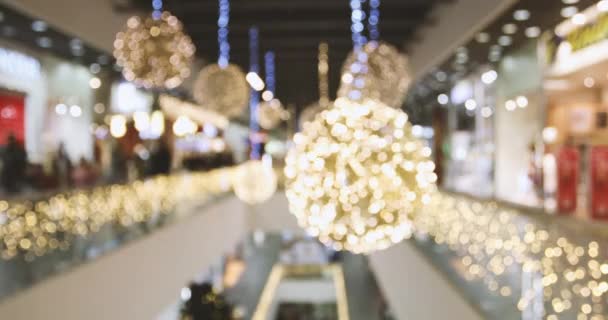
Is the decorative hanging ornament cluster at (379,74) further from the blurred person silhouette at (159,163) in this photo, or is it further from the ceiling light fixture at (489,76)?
the blurred person silhouette at (159,163)

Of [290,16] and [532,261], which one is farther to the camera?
[290,16]

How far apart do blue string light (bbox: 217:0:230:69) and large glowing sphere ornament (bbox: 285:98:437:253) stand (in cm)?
433

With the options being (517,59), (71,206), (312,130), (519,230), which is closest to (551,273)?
(519,230)

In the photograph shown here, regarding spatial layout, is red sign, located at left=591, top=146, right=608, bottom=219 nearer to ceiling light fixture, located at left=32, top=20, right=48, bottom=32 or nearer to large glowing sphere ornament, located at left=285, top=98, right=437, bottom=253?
large glowing sphere ornament, located at left=285, top=98, right=437, bottom=253

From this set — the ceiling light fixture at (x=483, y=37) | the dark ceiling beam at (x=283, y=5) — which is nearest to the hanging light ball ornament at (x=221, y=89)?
the dark ceiling beam at (x=283, y=5)

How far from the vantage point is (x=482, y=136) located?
10.1 m

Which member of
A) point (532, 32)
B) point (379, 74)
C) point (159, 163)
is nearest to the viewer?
point (379, 74)

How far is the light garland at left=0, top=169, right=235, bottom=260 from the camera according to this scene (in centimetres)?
516

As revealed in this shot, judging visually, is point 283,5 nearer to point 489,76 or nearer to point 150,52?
point 489,76

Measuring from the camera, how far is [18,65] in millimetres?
9703

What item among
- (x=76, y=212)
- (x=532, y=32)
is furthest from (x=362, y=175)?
(x=532, y=32)

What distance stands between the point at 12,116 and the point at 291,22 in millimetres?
4628

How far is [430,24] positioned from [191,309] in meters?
4.94

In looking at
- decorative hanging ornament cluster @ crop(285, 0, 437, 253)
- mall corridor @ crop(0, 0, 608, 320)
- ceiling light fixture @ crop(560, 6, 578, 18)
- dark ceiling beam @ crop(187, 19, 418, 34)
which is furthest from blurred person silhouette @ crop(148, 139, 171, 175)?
decorative hanging ornament cluster @ crop(285, 0, 437, 253)
